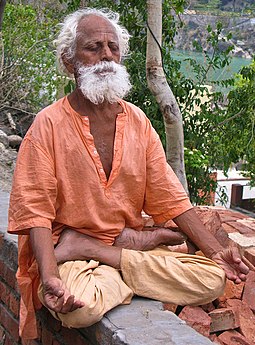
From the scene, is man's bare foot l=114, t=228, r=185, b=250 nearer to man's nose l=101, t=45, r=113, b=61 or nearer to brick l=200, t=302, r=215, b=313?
brick l=200, t=302, r=215, b=313

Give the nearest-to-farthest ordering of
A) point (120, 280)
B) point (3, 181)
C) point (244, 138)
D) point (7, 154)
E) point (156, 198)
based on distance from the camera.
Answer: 1. point (120, 280)
2. point (156, 198)
3. point (3, 181)
4. point (7, 154)
5. point (244, 138)

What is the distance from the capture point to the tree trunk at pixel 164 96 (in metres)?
4.61

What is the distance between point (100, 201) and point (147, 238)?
0.29m

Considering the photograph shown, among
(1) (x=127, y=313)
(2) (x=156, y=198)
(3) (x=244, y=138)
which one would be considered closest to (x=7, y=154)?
(3) (x=244, y=138)

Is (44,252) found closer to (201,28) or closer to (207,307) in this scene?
(207,307)

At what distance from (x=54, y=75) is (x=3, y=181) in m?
4.05

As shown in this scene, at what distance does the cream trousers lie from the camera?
2.66 metres

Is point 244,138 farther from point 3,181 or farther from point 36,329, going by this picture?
point 36,329

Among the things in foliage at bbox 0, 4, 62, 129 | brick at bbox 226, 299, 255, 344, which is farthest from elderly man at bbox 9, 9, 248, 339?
foliage at bbox 0, 4, 62, 129

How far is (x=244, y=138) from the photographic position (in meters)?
7.34

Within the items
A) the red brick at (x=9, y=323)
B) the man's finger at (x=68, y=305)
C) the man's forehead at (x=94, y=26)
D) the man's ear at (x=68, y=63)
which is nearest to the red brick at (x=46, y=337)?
the red brick at (x=9, y=323)

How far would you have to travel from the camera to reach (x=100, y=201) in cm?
284

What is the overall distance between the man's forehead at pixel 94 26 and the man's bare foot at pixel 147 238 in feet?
2.80

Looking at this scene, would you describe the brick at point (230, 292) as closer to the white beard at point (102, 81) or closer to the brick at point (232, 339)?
the brick at point (232, 339)
